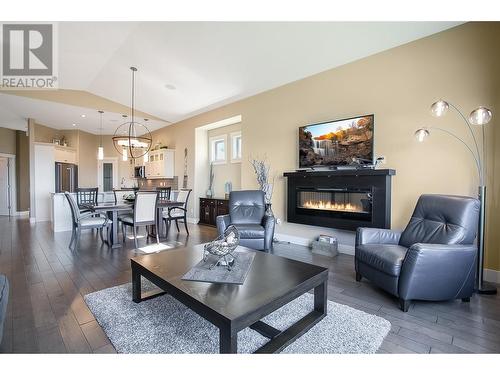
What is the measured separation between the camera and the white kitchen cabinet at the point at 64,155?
324 inches

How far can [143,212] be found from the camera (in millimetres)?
4320

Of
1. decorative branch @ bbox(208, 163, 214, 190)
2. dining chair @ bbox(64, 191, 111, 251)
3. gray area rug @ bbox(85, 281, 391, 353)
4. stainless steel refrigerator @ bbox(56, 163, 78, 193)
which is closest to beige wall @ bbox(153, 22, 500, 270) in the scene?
gray area rug @ bbox(85, 281, 391, 353)

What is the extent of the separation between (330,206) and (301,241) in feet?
3.03

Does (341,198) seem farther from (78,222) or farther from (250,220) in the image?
(78,222)

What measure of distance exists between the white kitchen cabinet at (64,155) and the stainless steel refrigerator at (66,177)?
275 millimetres

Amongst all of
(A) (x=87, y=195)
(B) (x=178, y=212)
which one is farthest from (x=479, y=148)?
(A) (x=87, y=195)

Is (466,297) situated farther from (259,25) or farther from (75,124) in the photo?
(75,124)

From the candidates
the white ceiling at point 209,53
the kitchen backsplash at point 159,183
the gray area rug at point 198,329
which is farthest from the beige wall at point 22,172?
the gray area rug at point 198,329

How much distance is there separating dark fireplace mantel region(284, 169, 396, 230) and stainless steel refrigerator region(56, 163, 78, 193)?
24.9ft

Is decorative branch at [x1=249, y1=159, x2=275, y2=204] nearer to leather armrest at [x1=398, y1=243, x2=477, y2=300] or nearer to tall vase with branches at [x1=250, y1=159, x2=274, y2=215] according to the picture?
tall vase with branches at [x1=250, y1=159, x2=274, y2=215]

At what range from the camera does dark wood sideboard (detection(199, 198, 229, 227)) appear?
19.6ft

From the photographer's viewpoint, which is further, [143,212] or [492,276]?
[143,212]

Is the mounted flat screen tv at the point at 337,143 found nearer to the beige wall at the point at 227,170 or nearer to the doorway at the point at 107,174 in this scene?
the beige wall at the point at 227,170
